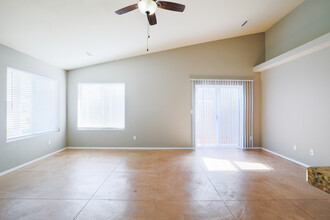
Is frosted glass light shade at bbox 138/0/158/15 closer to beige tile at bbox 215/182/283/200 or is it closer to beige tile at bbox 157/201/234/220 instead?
beige tile at bbox 157/201/234/220

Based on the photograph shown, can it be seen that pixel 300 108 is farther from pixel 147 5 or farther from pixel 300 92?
pixel 147 5

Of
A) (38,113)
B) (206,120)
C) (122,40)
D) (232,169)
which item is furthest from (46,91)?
(232,169)

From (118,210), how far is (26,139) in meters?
3.21

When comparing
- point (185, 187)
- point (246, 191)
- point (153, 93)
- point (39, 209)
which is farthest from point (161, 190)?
point (153, 93)

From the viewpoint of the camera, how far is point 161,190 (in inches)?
97.3

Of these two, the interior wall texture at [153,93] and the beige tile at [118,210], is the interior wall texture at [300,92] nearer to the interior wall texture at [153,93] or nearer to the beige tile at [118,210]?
the interior wall texture at [153,93]

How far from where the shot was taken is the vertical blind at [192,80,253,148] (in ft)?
16.4

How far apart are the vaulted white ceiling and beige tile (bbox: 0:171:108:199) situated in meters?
2.71

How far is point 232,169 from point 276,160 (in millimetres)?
1517

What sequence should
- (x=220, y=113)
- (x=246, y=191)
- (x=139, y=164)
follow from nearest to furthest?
(x=246, y=191)
(x=139, y=164)
(x=220, y=113)

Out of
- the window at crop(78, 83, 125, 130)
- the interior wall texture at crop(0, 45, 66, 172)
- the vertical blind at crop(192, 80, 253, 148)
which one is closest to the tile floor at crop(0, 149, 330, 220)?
the interior wall texture at crop(0, 45, 66, 172)

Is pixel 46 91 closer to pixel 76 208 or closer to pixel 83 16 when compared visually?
pixel 83 16

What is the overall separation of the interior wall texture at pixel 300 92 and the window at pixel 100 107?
4703mm

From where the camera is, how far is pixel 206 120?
16.4 feet
